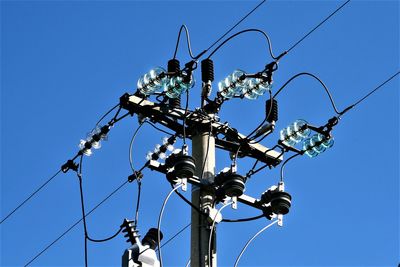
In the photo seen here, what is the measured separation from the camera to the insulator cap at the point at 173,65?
1258 cm

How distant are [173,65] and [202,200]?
5.45ft

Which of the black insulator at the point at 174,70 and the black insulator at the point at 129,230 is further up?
the black insulator at the point at 174,70

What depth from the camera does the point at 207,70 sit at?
13.0m

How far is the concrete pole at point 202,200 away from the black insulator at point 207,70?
65 cm

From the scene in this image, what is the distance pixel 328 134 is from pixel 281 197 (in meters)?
1.07

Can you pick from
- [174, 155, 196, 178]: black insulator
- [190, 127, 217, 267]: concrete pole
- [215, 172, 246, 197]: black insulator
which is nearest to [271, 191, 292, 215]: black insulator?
[215, 172, 246, 197]: black insulator

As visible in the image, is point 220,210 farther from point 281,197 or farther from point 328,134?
point 328,134

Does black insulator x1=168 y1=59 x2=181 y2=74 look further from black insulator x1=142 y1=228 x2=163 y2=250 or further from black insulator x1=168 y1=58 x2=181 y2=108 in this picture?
black insulator x1=142 y1=228 x2=163 y2=250

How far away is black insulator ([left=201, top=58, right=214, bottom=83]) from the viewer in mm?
13016

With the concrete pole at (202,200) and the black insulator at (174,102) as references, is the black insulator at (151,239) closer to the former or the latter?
the concrete pole at (202,200)

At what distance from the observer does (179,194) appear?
1213 cm

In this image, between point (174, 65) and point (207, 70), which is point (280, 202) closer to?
point (207, 70)

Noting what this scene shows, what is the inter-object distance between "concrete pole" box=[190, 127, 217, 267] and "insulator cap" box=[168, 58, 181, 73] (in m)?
0.77

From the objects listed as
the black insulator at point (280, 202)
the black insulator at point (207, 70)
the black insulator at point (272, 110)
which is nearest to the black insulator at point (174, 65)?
the black insulator at point (207, 70)
